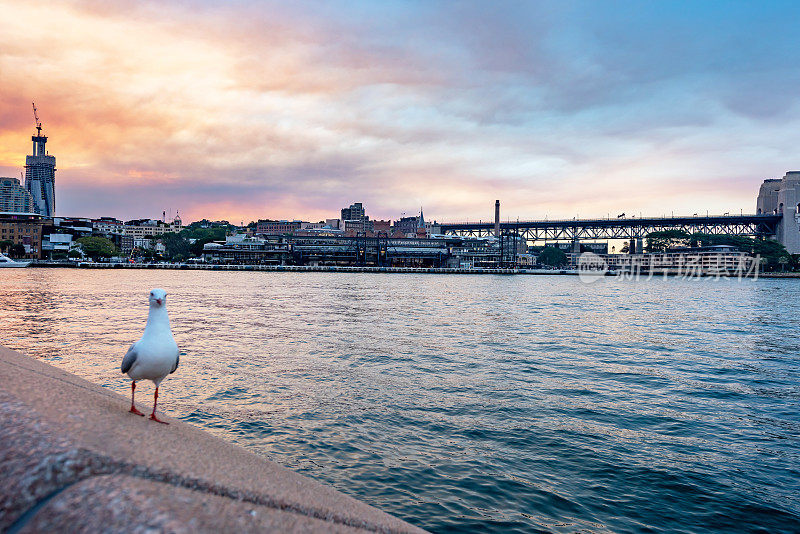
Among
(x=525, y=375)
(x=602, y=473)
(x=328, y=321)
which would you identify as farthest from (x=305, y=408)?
(x=328, y=321)

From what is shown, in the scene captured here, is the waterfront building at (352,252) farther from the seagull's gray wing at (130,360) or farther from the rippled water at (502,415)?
the seagull's gray wing at (130,360)

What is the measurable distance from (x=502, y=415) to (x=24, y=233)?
143 m

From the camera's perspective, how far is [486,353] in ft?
46.6

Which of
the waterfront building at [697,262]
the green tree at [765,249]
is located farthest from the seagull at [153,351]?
the green tree at [765,249]

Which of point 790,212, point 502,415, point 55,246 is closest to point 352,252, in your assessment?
point 55,246

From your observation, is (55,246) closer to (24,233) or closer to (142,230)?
(24,233)

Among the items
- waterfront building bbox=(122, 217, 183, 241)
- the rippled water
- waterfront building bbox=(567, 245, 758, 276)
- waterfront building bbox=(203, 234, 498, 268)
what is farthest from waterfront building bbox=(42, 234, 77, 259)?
waterfront building bbox=(567, 245, 758, 276)

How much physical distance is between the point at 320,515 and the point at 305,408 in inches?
264

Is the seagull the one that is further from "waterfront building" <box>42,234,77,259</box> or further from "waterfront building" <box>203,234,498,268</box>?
"waterfront building" <box>42,234,77,259</box>

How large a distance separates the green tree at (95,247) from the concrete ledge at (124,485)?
139099 millimetres

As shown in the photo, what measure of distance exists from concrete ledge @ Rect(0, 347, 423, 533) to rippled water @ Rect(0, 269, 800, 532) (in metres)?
3.26

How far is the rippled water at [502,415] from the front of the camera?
5285 millimetres

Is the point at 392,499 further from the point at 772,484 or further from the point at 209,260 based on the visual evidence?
the point at 209,260

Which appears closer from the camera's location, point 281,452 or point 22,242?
point 281,452
